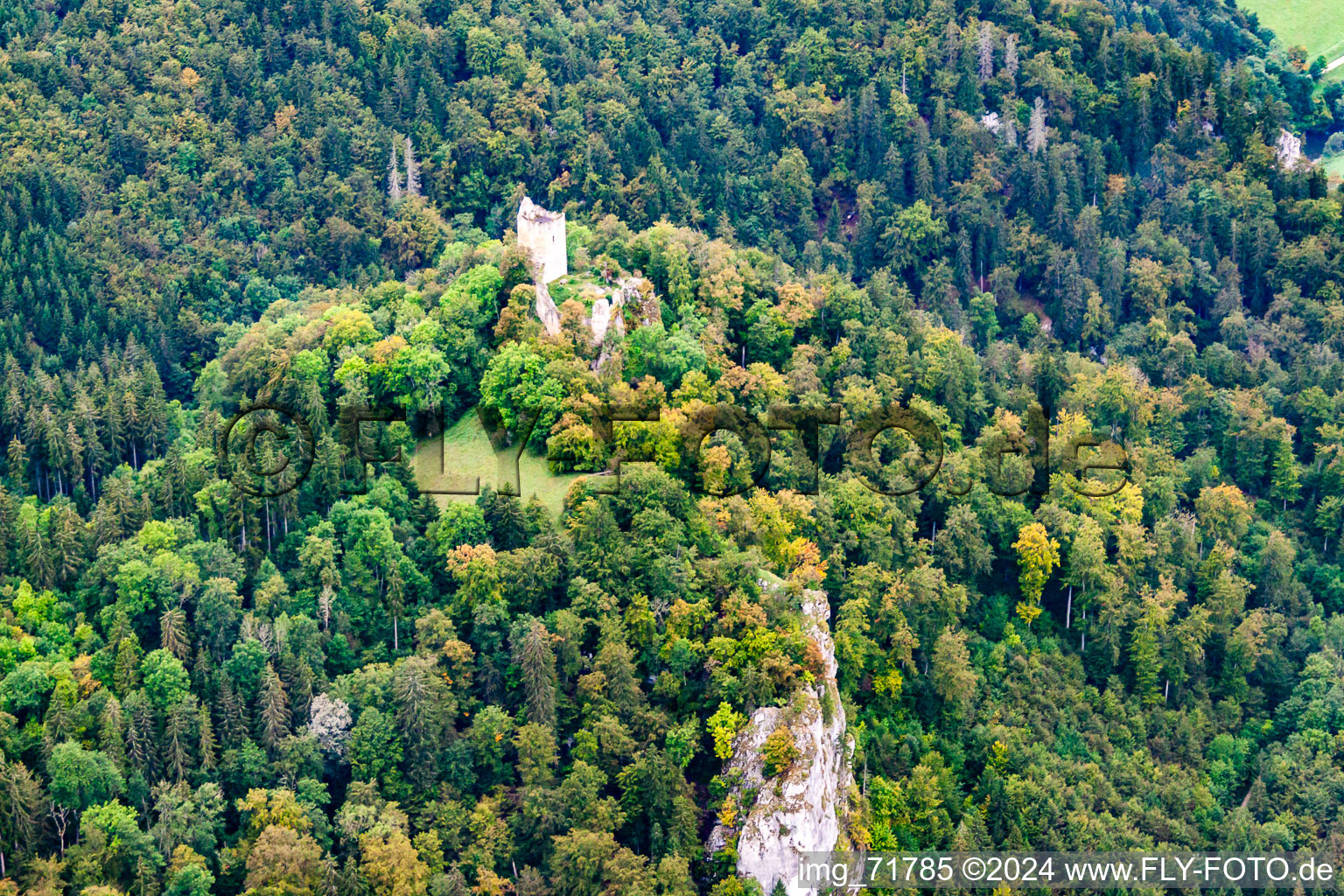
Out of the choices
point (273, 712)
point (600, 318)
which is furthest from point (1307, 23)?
point (273, 712)

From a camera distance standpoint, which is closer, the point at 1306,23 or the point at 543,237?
the point at 543,237

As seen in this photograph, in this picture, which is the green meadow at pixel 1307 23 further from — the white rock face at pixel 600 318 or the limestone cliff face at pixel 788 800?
the limestone cliff face at pixel 788 800

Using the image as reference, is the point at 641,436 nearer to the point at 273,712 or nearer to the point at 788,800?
the point at 788,800

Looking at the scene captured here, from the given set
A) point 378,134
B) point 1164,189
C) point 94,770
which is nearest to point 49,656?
point 94,770

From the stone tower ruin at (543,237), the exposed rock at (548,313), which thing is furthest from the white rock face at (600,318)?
the stone tower ruin at (543,237)

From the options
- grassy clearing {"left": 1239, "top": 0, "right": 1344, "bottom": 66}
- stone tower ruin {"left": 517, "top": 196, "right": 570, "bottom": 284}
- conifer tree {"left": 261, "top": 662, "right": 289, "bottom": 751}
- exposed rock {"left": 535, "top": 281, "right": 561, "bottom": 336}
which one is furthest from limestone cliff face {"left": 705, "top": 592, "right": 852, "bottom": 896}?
grassy clearing {"left": 1239, "top": 0, "right": 1344, "bottom": 66}

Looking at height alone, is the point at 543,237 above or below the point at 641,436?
above

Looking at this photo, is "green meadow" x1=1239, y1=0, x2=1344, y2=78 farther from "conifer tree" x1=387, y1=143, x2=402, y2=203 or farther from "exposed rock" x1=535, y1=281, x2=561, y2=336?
"exposed rock" x1=535, y1=281, x2=561, y2=336
